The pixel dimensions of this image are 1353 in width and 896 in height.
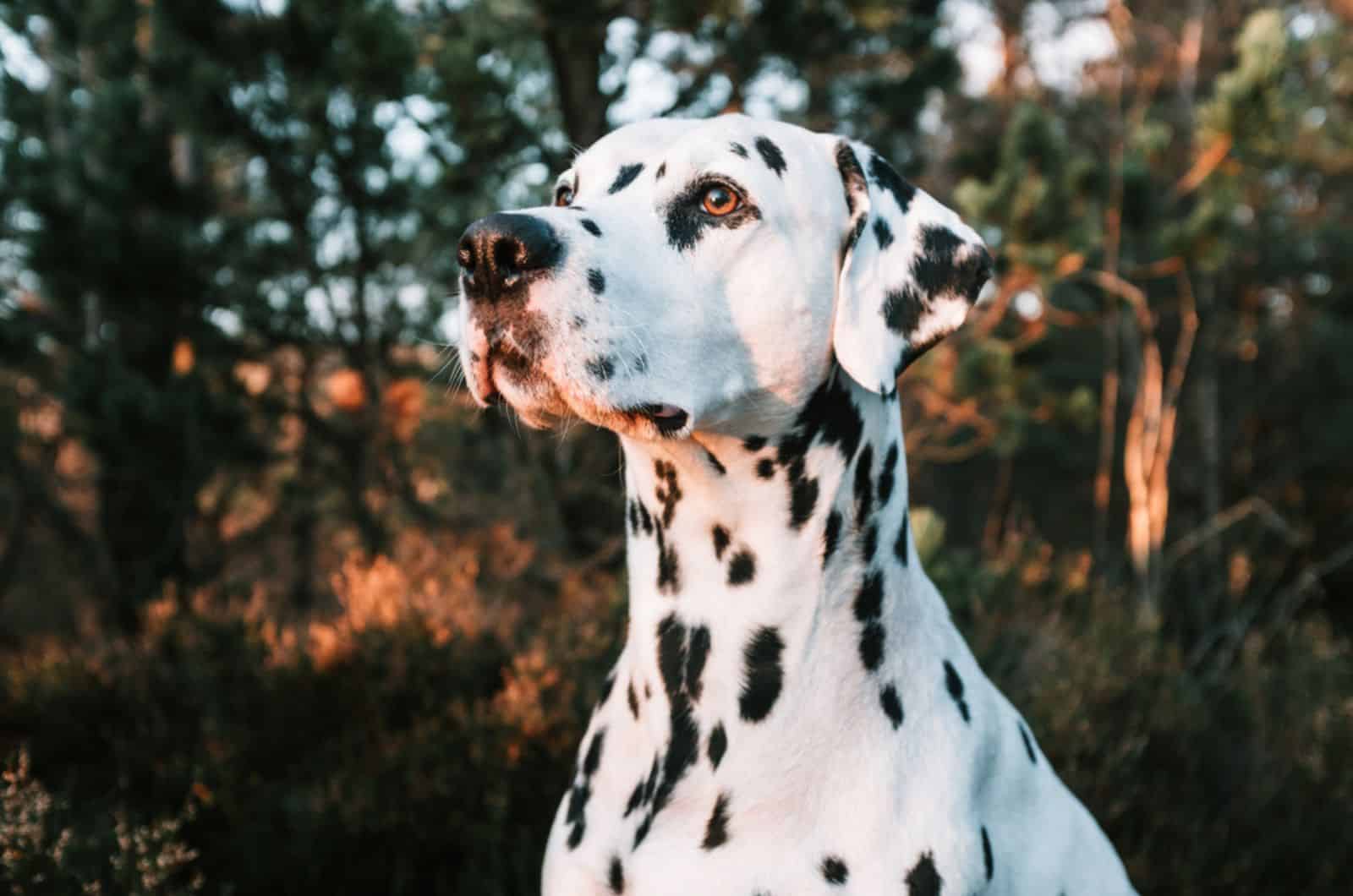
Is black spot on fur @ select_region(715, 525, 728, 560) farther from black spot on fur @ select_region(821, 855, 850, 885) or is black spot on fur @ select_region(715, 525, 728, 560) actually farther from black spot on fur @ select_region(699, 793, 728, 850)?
black spot on fur @ select_region(821, 855, 850, 885)

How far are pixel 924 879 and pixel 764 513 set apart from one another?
72cm

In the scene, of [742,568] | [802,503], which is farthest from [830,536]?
[742,568]

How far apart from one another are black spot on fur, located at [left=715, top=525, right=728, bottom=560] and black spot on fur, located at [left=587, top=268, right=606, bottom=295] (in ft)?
1.82

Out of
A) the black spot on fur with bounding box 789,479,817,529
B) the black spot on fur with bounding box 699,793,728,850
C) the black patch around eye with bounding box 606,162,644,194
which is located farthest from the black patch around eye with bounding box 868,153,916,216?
the black spot on fur with bounding box 699,793,728,850

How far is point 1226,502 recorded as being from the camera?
35.8 feet

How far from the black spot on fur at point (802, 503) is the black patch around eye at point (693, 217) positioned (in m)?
0.52

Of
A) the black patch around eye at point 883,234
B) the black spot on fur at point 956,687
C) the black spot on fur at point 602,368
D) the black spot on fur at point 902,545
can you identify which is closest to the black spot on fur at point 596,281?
the black spot on fur at point 602,368

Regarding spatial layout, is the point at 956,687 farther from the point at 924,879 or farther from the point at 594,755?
the point at 594,755

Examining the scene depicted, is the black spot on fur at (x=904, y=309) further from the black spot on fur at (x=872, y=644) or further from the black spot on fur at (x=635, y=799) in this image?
the black spot on fur at (x=635, y=799)

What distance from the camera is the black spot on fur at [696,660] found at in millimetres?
2016

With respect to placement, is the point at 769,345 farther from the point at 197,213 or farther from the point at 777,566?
Answer: the point at 197,213

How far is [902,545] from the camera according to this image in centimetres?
211

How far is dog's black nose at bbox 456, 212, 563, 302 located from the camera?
1714mm

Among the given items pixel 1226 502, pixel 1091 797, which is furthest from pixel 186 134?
pixel 1226 502
